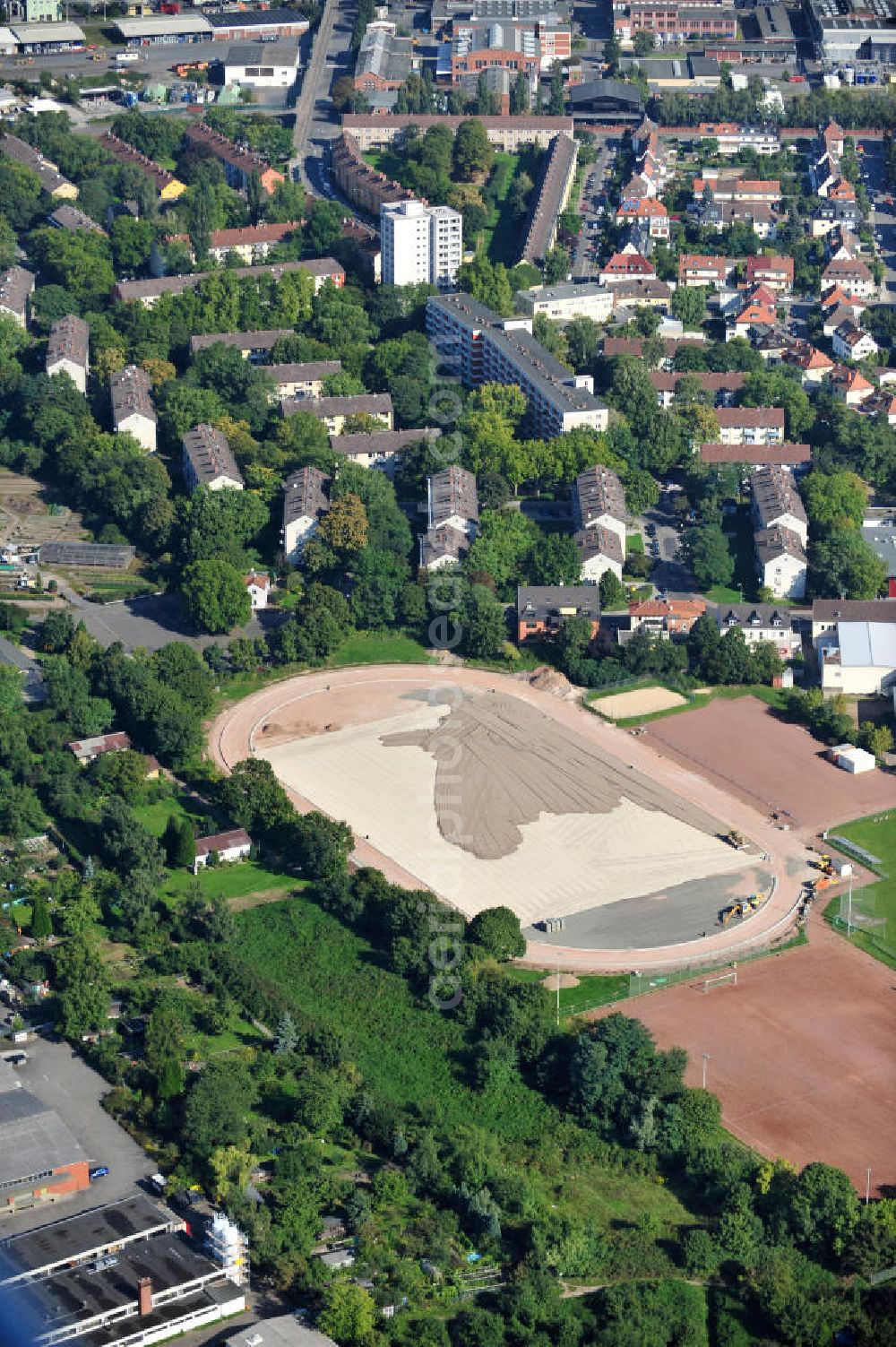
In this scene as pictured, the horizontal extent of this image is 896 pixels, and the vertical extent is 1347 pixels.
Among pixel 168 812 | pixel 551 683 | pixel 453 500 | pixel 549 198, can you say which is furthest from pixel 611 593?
pixel 549 198

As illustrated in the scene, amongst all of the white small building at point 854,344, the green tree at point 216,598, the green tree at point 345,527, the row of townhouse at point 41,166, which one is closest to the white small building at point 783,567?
the green tree at point 345,527

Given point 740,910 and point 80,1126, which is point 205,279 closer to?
point 740,910

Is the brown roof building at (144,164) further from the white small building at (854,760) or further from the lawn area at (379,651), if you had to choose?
the white small building at (854,760)

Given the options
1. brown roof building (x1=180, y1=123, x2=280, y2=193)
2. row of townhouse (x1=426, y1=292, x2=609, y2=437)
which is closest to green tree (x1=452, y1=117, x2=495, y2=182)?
brown roof building (x1=180, y1=123, x2=280, y2=193)

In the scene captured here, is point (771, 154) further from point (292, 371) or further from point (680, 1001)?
point (680, 1001)

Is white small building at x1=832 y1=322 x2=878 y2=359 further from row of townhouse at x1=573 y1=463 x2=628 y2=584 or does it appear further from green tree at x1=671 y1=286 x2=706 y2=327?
row of townhouse at x1=573 y1=463 x2=628 y2=584

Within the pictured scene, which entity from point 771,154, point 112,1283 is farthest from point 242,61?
point 112,1283
